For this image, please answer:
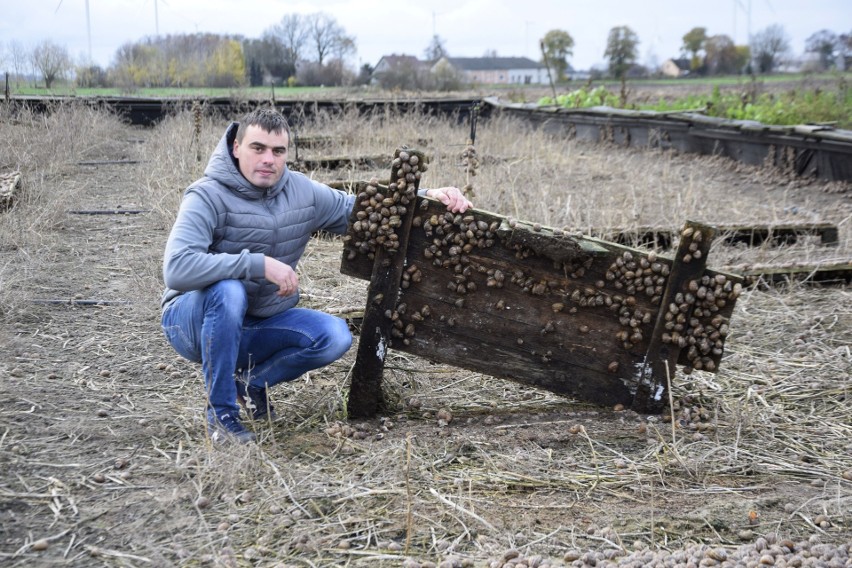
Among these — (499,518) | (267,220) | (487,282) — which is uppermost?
(267,220)

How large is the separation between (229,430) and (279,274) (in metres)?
0.70

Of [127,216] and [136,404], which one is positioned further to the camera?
[127,216]

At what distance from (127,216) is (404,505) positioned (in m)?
6.46

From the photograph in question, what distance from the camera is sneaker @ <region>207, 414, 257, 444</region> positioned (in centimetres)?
357

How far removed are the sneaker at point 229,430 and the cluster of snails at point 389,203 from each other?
0.98 metres

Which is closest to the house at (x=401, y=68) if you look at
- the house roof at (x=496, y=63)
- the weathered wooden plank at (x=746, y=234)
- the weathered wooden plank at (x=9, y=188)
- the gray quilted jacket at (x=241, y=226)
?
the weathered wooden plank at (x=9, y=188)

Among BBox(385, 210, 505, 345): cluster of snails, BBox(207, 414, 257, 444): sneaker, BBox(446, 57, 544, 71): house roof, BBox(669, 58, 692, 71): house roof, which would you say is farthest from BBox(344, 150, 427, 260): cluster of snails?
BBox(446, 57, 544, 71): house roof

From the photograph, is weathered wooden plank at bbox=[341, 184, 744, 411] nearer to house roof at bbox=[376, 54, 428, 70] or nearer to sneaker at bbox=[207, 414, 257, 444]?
sneaker at bbox=[207, 414, 257, 444]

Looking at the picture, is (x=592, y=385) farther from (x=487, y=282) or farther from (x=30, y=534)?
(x=30, y=534)

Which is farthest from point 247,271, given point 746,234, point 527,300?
point 746,234

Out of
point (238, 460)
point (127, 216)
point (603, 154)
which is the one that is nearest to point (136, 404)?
point (238, 460)

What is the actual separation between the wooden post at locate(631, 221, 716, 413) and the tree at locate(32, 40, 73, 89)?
16.2 metres

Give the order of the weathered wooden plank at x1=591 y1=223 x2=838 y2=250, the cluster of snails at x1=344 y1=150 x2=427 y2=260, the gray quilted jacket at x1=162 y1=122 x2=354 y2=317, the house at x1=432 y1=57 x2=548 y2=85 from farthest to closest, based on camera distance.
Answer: the house at x1=432 y1=57 x2=548 y2=85 < the weathered wooden plank at x1=591 y1=223 x2=838 y2=250 < the cluster of snails at x1=344 y1=150 x2=427 y2=260 < the gray quilted jacket at x1=162 y1=122 x2=354 y2=317

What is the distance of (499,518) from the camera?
10.3 ft
